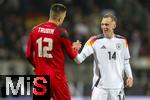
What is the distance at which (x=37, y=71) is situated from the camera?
8812 mm

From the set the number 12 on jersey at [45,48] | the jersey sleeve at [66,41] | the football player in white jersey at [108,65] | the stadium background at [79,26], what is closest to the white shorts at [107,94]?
the football player in white jersey at [108,65]

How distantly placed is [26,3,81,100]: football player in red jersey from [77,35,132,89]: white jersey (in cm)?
71

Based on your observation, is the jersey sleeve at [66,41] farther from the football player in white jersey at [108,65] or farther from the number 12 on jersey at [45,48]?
the football player in white jersey at [108,65]

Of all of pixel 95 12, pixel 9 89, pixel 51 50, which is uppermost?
pixel 95 12

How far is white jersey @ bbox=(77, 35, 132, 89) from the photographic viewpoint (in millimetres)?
9445

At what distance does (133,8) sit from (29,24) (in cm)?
307

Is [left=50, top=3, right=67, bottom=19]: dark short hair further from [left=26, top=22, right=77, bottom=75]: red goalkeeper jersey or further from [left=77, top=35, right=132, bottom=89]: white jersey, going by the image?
[left=77, top=35, right=132, bottom=89]: white jersey

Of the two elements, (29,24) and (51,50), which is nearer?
(51,50)

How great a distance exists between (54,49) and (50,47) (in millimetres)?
63

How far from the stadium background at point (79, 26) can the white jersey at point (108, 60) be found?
6.08m

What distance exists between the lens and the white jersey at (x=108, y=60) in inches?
372

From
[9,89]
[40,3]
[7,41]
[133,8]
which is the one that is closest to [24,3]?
[40,3]

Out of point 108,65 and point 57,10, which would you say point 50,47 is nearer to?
point 57,10

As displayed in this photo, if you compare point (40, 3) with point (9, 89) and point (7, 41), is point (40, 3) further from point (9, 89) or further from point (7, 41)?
point (9, 89)
